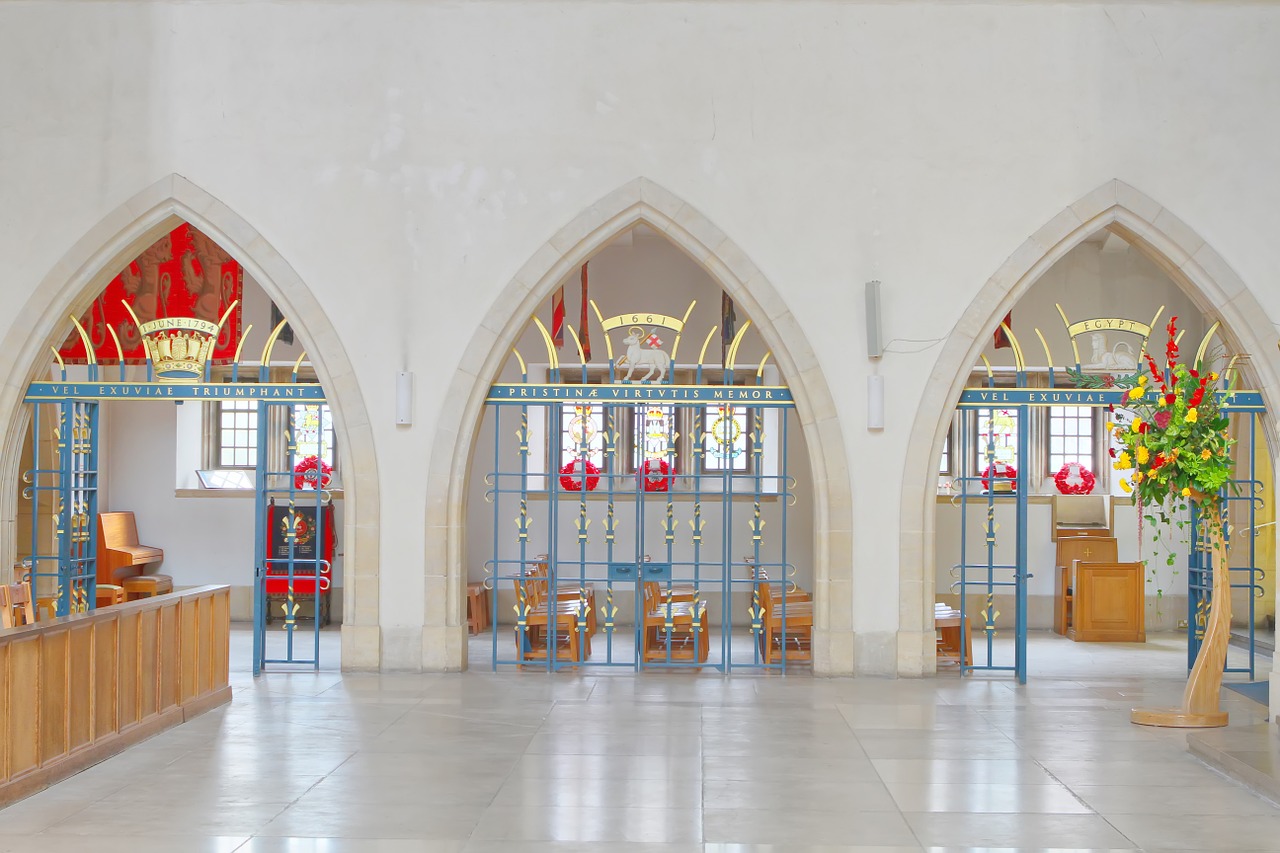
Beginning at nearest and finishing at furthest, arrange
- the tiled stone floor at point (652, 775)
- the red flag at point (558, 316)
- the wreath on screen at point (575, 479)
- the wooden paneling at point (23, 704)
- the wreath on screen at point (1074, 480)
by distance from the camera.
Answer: the tiled stone floor at point (652, 775) < the wooden paneling at point (23, 704) < the red flag at point (558, 316) < the wreath on screen at point (575, 479) < the wreath on screen at point (1074, 480)

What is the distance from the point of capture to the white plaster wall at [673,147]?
8992mm

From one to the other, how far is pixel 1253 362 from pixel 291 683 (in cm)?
→ 682

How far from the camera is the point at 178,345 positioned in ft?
30.7

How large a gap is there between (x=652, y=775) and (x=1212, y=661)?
10.9 feet

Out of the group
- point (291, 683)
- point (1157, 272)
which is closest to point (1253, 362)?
point (1157, 272)

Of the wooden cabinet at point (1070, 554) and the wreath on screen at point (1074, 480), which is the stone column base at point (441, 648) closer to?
the wooden cabinet at point (1070, 554)

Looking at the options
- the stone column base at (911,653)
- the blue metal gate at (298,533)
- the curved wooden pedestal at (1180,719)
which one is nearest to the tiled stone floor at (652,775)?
the curved wooden pedestal at (1180,719)

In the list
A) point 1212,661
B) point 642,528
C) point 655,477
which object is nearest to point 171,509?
point 655,477

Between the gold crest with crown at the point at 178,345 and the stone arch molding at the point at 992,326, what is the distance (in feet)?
16.5

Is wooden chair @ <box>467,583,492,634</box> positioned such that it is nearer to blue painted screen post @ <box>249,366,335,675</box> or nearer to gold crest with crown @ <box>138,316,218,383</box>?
blue painted screen post @ <box>249,366,335,675</box>

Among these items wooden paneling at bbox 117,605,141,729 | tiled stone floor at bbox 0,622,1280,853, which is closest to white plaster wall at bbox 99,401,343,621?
tiled stone floor at bbox 0,622,1280,853

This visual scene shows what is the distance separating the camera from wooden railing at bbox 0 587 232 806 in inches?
209

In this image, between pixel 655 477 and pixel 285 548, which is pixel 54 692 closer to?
pixel 285 548

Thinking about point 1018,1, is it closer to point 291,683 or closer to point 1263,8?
point 1263,8
